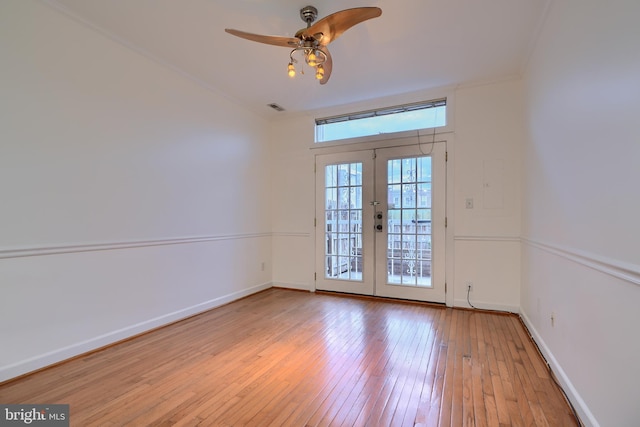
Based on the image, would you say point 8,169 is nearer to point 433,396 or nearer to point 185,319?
point 185,319

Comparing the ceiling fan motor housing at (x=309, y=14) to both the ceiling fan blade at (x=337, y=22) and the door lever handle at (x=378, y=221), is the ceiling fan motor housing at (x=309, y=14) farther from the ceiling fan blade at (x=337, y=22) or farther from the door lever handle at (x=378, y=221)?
the door lever handle at (x=378, y=221)

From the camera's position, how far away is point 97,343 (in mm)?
2408

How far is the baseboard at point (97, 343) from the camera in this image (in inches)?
77.8

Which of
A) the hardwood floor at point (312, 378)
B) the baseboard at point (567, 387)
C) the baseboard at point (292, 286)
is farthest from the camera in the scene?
the baseboard at point (292, 286)

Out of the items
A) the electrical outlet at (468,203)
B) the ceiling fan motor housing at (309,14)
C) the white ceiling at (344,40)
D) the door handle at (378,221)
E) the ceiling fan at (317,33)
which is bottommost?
the door handle at (378,221)

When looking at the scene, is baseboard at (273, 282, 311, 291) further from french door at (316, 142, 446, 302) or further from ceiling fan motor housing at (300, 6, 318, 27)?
ceiling fan motor housing at (300, 6, 318, 27)

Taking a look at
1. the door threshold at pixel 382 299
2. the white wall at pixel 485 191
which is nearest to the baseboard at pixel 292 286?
the door threshold at pixel 382 299

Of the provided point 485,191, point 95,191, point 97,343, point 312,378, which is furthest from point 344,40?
point 97,343

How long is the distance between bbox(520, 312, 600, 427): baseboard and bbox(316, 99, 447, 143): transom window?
2.54 meters

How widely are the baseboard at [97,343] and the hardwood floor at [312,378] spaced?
0.07 m

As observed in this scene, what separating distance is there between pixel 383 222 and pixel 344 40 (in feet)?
7.30

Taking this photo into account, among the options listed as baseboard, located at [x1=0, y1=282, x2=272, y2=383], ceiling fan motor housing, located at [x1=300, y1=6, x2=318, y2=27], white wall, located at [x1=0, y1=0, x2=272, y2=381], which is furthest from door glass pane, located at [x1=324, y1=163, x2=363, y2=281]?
ceiling fan motor housing, located at [x1=300, y1=6, x2=318, y2=27]

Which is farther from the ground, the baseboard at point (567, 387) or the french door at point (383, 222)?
the french door at point (383, 222)

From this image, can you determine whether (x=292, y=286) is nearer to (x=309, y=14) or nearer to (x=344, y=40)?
(x=344, y=40)
